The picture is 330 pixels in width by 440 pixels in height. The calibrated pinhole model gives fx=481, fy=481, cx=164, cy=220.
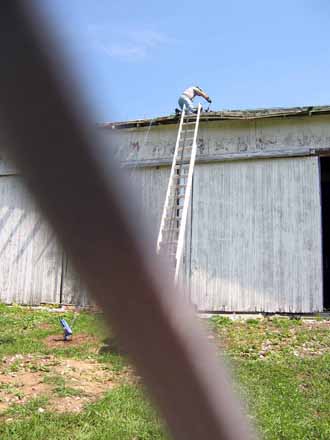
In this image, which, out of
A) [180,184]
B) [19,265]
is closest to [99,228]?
[180,184]

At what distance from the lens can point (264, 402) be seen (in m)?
Result: 4.57

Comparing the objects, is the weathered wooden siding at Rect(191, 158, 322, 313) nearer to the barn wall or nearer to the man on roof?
the barn wall

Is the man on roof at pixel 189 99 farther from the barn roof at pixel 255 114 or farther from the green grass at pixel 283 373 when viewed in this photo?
the green grass at pixel 283 373

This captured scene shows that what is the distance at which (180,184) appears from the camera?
10.3m

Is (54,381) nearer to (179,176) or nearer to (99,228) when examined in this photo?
(99,228)

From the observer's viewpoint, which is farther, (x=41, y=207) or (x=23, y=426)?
(x=23, y=426)

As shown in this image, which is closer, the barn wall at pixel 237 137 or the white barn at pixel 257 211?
the white barn at pixel 257 211

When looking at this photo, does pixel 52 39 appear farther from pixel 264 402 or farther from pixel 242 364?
pixel 242 364

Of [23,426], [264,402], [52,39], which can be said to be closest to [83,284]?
[52,39]

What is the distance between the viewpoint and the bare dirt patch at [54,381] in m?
4.68

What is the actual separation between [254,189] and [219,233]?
4.02 ft

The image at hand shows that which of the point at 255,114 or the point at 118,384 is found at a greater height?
the point at 255,114

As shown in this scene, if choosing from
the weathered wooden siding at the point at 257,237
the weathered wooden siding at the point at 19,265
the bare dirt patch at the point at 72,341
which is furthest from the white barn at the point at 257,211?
the weathered wooden siding at the point at 19,265

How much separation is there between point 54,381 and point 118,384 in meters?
0.70
